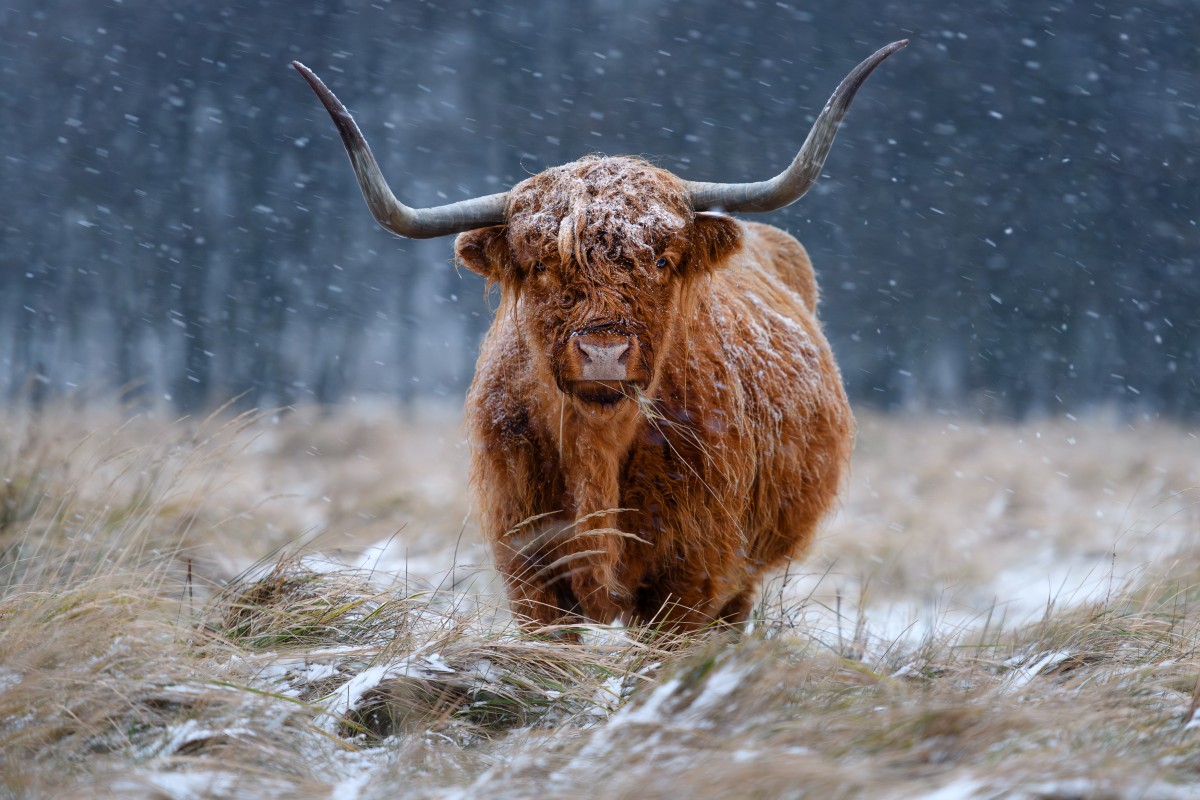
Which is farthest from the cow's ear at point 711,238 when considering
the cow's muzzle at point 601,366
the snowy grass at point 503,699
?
the snowy grass at point 503,699

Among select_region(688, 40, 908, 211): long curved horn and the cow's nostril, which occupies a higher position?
select_region(688, 40, 908, 211): long curved horn

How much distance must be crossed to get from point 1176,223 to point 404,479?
423 inches

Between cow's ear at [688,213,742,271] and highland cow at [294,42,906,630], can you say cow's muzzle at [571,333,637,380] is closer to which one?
highland cow at [294,42,906,630]

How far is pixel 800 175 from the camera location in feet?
11.8

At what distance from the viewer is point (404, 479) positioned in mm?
10906

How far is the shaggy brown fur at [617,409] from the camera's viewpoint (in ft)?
11.5

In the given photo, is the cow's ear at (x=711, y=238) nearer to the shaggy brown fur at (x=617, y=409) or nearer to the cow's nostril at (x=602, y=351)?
the shaggy brown fur at (x=617, y=409)

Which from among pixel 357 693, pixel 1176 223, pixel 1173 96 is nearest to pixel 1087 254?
pixel 1176 223

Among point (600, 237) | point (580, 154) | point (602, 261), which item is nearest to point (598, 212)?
point (600, 237)

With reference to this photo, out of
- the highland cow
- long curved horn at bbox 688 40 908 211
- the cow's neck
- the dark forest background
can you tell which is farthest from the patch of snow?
the dark forest background

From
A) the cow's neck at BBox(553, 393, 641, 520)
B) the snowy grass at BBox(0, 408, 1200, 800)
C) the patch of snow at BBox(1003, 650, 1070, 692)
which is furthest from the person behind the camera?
the cow's neck at BBox(553, 393, 641, 520)

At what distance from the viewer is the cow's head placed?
3.40 m

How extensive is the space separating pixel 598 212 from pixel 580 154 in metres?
11.2

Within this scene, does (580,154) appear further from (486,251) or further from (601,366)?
(601,366)
